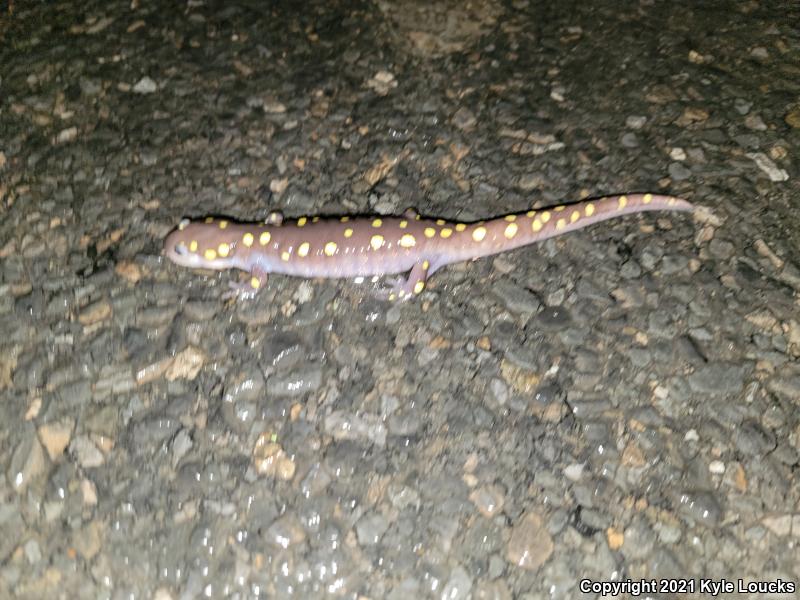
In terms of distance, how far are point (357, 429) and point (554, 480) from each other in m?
0.81

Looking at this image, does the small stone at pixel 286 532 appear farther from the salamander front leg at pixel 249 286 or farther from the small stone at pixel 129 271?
the small stone at pixel 129 271

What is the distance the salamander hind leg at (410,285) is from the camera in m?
2.94

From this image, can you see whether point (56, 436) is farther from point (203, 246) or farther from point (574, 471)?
point (574, 471)

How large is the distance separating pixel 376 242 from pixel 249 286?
0.64 meters

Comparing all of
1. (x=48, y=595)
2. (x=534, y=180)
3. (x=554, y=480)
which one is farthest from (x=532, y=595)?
(x=534, y=180)

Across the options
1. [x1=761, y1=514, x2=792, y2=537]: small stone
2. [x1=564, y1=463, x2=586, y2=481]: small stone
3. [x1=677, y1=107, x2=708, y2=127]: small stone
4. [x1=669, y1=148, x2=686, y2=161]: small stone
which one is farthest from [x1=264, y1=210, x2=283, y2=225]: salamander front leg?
[x1=761, y1=514, x2=792, y2=537]: small stone

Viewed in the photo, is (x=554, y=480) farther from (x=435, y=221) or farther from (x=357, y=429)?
(x=435, y=221)

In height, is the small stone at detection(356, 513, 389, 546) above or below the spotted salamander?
below

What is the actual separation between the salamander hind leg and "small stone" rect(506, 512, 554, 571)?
3.67ft

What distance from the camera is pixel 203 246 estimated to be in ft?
9.61

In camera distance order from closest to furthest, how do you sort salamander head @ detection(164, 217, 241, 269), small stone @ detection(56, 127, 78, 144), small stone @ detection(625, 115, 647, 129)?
salamander head @ detection(164, 217, 241, 269) → small stone @ detection(56, 127, 78, 144) → small stone @ detection(625, 115, 647, 129)

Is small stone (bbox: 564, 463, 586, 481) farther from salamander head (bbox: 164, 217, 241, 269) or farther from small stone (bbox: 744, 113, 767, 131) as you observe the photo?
small stone (bbox: 744, 113, 767, 131)

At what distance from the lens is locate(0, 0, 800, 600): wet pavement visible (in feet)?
7.57

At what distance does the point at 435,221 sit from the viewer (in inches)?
123
